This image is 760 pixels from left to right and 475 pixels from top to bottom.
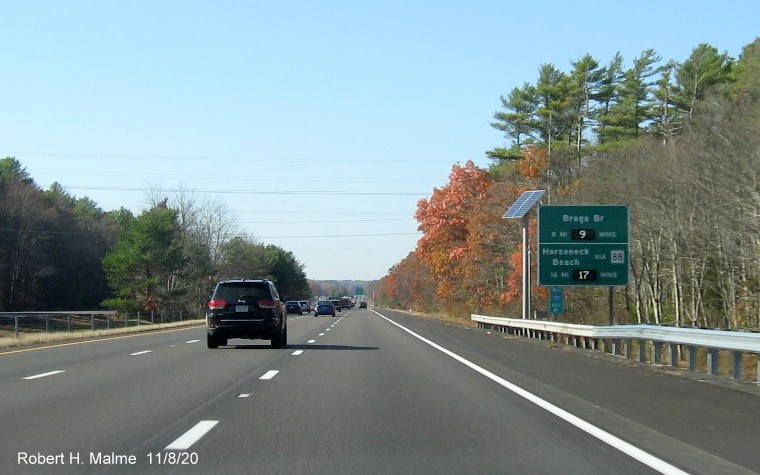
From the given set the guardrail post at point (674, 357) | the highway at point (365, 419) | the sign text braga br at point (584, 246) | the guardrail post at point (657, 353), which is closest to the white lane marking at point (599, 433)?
the highway at point (365, 419)

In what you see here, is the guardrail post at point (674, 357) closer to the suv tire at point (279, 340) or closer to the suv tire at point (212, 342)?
the suv tire at point (279, 340)

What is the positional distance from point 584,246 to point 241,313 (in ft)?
42.5

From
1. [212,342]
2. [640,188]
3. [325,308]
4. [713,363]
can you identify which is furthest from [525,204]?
[325,308]

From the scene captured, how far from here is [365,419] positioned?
1145cm

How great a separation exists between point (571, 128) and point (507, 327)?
3714 centimetres

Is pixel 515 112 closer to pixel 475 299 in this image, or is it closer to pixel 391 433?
pixel 475 299

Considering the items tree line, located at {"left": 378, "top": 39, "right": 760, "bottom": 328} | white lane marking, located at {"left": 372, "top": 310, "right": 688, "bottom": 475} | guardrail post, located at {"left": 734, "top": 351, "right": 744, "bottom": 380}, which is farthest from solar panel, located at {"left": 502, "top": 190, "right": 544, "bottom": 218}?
white lane marking, located at {"left": 372, "top": 310, "right": 688, "bottom": 475}

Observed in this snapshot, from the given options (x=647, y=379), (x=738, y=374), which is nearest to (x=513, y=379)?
(x=647, y=379)

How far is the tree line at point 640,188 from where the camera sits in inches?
1503

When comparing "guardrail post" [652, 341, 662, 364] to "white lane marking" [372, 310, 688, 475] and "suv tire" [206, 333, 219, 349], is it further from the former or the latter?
"suv tire" [206, 333, 219, 349]

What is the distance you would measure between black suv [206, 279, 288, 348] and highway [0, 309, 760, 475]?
4.75m

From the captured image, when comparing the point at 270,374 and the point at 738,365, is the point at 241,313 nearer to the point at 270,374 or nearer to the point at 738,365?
the point at 270,374

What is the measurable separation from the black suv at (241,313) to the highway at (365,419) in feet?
15.6

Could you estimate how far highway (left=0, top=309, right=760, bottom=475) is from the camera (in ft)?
28.2
